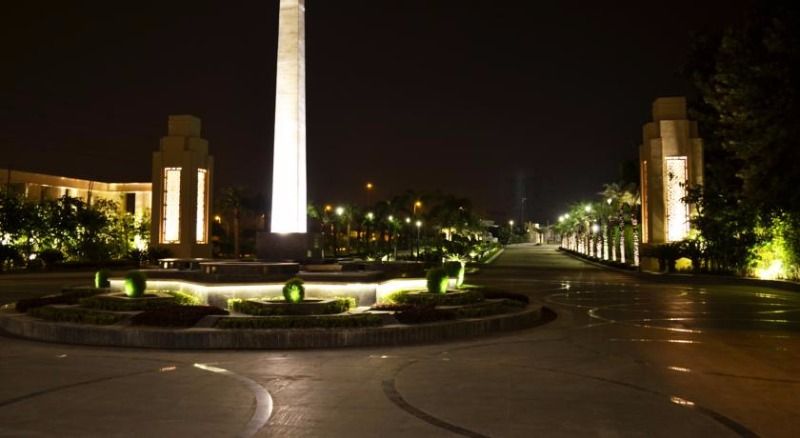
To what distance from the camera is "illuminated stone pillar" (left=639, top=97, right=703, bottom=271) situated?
40125 millimetres

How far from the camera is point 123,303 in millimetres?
16953

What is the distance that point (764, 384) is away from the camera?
9.75 meters

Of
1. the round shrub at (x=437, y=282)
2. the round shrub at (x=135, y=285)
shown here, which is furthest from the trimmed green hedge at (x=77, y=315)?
the round shrub at (x=437, y=282)

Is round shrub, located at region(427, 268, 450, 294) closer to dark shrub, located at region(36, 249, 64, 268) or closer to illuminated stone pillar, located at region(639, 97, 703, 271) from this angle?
illuminated stone pillar, located at region(639, 97, 703, 271)

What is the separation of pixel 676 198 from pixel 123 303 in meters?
33.5

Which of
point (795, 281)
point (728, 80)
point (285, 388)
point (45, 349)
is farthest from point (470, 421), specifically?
point (795, 281)

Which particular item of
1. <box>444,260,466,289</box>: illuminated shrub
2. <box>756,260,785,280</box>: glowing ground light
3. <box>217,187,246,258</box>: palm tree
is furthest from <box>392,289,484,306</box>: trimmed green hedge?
<box>217,187,246,258</box>: palm tree

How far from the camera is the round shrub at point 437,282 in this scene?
19.0 metres

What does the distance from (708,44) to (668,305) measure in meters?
22.1

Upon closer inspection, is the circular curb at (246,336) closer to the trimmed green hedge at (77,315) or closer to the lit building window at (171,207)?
the trimmed green hedge at (77,315)

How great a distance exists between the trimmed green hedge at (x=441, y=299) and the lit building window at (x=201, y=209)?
106ft

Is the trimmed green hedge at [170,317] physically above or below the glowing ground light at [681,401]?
above

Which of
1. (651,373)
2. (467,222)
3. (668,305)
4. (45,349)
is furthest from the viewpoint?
(467,222)

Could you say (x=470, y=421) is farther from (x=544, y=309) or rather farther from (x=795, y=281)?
(x=795, y=281)
